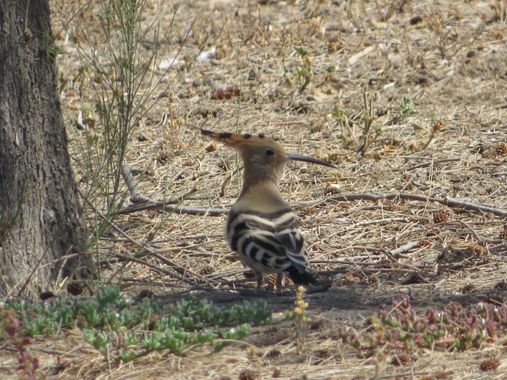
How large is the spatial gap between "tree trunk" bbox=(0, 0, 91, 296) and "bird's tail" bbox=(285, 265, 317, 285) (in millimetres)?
1133

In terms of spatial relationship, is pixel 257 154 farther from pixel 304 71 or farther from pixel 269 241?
pixel 304 71

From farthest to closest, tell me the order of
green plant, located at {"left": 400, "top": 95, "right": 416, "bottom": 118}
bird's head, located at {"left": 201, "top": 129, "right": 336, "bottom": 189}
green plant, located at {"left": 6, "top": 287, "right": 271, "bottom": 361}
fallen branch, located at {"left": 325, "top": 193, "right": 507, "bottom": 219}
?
green plant, located at {"left": 400, "top": 95, "right": 416, "bottom": 118} → fallen branch, located at {"left": 325, "top": 193, "right": 507, "bottom": 219} → bird's head, located at {"left": 201, "top": 129, "right": 336, "bottom": 189} → green plant, located at {"left": 6, "top": 287, "right": 271, "bottom": 361}

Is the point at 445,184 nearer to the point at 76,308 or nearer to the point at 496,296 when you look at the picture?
the point at 496,296

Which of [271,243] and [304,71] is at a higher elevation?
[304,71]

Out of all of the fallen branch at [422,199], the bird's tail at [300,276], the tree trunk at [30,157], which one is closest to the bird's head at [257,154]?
the fallen branch at [422,199]

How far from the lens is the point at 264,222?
6254 millimetres

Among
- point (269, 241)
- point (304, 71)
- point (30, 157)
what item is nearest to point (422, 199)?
point (269, 241)

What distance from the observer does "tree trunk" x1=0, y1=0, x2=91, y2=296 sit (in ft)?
19.0

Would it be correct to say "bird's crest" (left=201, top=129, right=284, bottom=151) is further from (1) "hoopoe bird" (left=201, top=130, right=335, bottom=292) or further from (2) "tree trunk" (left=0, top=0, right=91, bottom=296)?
(2) "tree trunk" (left=0, top=0, right=91, bottom=296)

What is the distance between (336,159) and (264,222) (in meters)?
2.51

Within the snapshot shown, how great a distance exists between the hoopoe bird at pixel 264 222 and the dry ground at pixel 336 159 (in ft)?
0.77

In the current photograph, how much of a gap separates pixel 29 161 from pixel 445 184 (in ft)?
11.2

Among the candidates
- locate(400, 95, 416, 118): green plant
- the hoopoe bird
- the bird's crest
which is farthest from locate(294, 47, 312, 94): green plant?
the bird's crest

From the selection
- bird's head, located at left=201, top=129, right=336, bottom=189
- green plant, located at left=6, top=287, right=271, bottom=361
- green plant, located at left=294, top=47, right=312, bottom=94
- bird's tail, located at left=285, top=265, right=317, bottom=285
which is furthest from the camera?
green plant, located at left=294, top=47, right=312, bottom=94
